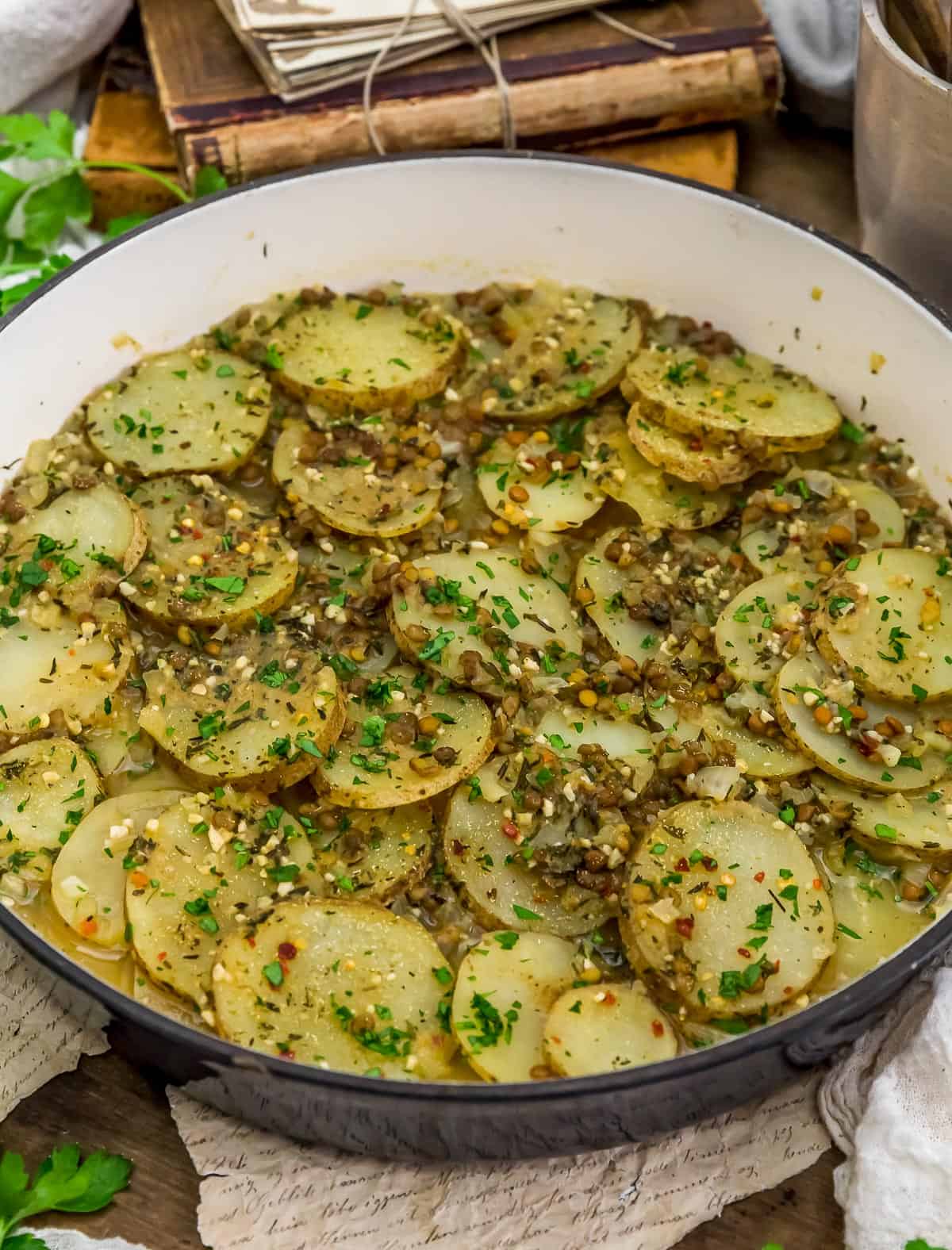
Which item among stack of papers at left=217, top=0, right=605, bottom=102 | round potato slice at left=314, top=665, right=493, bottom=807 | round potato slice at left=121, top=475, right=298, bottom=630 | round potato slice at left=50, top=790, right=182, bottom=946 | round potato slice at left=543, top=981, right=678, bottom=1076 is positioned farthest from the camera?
stack of papers at left=217, top=0, right=605, bottom=102

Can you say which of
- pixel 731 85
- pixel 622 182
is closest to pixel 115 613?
pixel 622 182

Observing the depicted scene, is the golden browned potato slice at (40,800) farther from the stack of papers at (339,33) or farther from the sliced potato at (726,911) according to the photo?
the stack of papers at (339,33)

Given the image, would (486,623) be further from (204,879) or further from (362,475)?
(204,879)

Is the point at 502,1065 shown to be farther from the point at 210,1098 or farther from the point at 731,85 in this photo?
the point at 731,85

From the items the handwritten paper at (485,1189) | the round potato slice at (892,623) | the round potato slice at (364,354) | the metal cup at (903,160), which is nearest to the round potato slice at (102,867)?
the handwritten paper at (485,1189)

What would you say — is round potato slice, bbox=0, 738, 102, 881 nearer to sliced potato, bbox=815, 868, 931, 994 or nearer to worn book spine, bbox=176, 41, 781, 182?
sliced potato, bbox=815, 868, 931, 994

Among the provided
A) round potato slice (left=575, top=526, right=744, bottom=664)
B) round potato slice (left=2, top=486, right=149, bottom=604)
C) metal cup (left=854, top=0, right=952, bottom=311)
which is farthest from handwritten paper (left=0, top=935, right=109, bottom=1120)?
metal cup (left=854, top=0, right=952, bottom=311)
